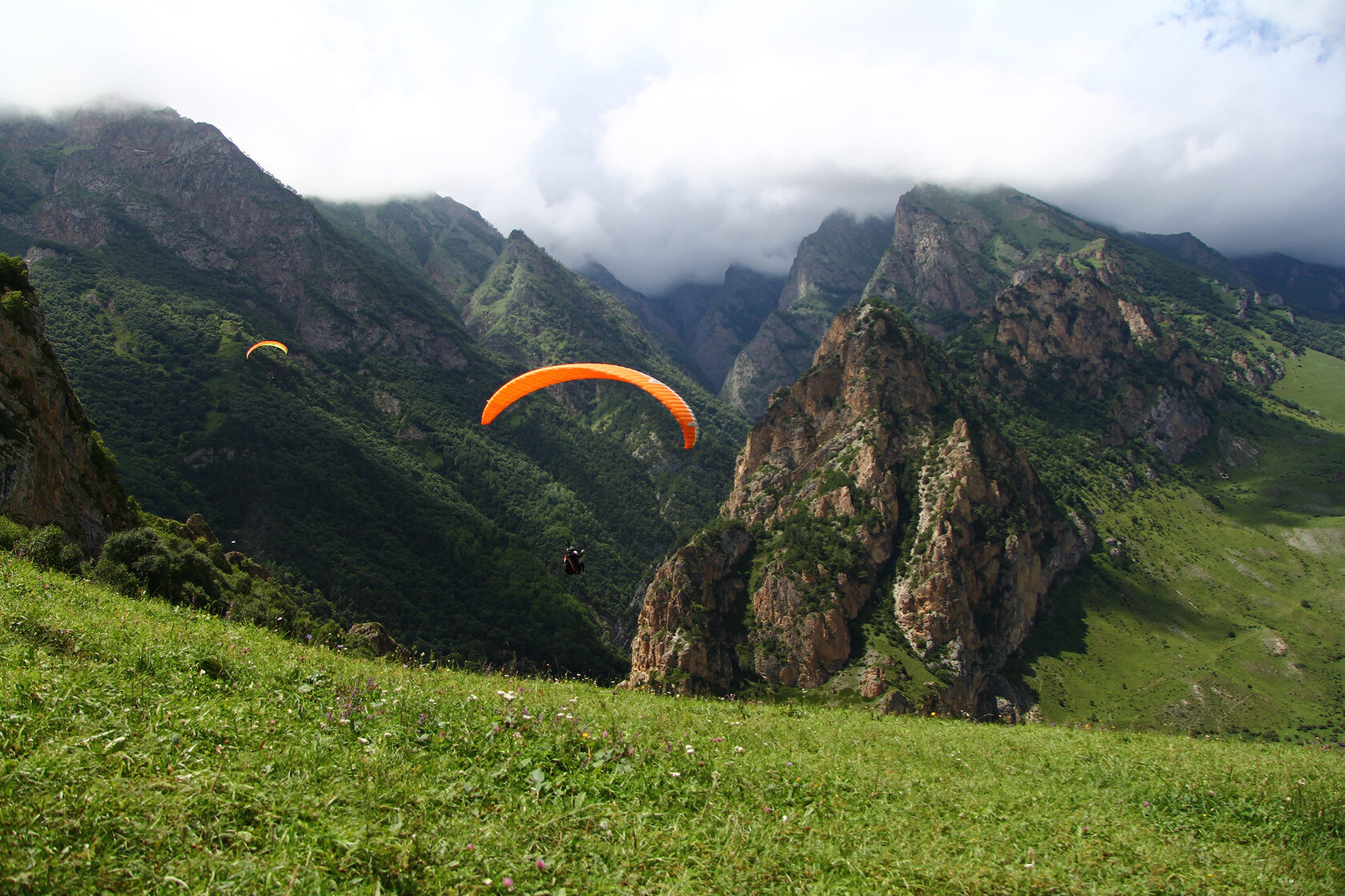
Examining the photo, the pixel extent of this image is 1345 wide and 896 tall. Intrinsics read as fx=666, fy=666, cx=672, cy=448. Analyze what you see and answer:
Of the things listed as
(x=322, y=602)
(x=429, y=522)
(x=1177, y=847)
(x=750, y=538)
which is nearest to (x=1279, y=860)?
(x=1177, y=847)

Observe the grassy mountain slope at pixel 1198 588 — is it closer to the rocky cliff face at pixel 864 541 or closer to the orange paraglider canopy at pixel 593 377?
the rocky cliff face at pixel 864 541

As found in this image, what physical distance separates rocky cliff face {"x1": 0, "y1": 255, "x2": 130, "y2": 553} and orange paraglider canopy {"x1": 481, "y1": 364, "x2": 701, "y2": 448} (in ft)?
63.9

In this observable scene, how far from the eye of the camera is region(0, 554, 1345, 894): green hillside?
248 inches

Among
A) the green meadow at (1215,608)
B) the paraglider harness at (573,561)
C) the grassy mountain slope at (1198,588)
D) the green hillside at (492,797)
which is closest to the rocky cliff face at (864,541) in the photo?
the green meadow at (1215,608)

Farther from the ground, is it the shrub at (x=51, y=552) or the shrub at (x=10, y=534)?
the shrub at (x=51, y=552)

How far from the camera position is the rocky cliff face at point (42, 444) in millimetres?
28828

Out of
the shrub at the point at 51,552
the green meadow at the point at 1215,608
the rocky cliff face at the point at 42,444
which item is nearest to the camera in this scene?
the shrub at the point at 51,552

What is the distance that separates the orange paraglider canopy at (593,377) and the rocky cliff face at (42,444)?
19.5 meters

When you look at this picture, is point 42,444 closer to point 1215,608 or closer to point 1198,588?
point 1215,608

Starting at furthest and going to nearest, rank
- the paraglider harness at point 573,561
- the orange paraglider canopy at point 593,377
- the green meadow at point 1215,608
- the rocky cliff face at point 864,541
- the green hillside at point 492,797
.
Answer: the green meadow at point 1215,608
the rocky cliff face at point 864,541
the orange paraglider canopy at point 593,377
the paraglider harness at point 573,561
the green hillside at point 492,797

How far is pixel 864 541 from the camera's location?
113 meters

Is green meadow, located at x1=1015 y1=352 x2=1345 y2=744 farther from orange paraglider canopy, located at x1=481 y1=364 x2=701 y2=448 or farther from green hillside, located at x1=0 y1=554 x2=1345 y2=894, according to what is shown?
green hillside, located at x1=0 y1=554 x2=1345 y2=894

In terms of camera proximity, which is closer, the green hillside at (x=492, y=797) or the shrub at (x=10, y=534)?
the green hillside at (x=492, y=797)

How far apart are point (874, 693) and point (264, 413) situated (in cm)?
14233
